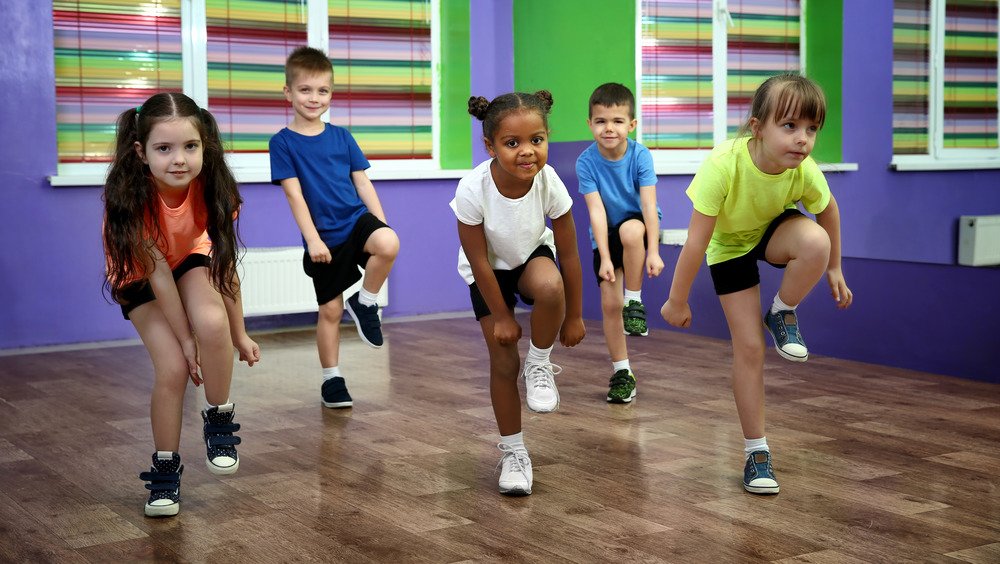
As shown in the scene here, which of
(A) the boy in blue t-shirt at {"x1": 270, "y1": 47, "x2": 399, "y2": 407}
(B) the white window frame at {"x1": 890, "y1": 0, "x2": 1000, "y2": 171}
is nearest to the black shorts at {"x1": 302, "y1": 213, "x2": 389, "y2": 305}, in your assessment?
(A) the boy in blue t-shirt at {"x1": 270, "y1": 47, "x2": 399, "y2": 407}

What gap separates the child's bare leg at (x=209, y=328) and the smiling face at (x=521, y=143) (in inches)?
30.5

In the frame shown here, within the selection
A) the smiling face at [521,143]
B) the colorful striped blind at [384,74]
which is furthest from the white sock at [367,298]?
the colorful striped blind at [384,74]

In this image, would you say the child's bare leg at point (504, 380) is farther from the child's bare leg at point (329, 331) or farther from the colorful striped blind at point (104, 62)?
the colorful striped blind at point (104, 62)

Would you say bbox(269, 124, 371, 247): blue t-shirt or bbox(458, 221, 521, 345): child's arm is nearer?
bbox(458, 221, 521, 345): child's arm

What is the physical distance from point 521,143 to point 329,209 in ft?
4.74

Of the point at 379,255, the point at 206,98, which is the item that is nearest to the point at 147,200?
the point at 379,255

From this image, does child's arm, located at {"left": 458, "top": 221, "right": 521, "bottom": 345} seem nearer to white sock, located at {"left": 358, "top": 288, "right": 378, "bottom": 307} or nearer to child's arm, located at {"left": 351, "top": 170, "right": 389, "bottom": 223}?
white sock, located at {"left": 358, "top": 288, "right": 378, "bottom": 307}

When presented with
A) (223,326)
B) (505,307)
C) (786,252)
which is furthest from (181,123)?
(786,252)

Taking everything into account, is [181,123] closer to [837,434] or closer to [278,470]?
[278,470]

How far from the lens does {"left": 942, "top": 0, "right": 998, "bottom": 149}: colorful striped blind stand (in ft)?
18.1

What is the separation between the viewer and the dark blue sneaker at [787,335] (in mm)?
2614

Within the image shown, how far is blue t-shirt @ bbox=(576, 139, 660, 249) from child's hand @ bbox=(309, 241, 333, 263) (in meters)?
0.91

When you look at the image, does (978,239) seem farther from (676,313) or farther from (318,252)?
(318,252)

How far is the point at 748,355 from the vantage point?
267 centimetres
